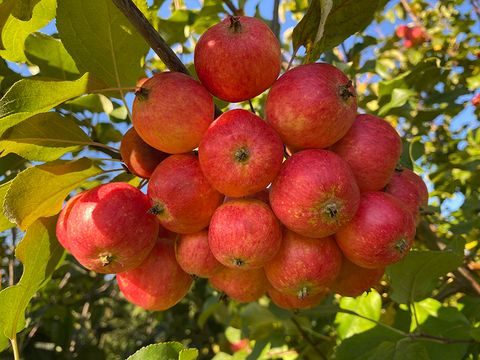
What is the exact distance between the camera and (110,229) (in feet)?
3.86

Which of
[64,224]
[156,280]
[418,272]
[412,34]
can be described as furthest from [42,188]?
[412,34]

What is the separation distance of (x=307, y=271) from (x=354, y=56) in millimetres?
2028

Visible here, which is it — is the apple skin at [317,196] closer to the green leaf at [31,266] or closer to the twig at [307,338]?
the green leaf at [31,266]

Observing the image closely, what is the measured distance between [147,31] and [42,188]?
525 mm

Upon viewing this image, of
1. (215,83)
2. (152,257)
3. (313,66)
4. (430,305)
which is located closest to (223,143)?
(215,83)

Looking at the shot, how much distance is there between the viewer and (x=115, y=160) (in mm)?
1495

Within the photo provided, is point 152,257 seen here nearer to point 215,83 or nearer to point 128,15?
point 215,83

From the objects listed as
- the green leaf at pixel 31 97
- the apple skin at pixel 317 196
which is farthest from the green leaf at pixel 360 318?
the green leaf at pixel 31 97

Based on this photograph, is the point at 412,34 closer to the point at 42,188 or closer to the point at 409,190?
the point at 409,190

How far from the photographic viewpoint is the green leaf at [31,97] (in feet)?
3.57

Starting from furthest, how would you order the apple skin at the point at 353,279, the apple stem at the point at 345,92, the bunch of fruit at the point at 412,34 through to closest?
the bunch of fruit at the point at 412,34 → the apple skin at the point at 353,279 → the apple stem at the point at 345,92

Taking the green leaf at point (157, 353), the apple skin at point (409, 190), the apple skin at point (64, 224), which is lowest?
the apple skin at point (409, 190)

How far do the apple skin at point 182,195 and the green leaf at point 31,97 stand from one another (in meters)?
0.30

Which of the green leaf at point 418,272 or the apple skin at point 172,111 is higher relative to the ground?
the apple skin at point 172,111
